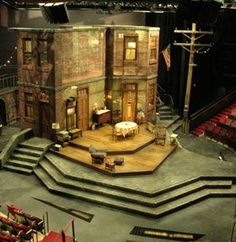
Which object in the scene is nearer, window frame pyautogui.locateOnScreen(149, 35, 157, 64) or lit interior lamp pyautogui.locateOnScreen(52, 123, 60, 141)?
lit interior lamp pyautogui.locateOnScreen(52, 123, 60, 141)

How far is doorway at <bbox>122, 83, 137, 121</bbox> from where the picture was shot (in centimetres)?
2372

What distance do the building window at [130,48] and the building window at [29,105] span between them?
618 cm

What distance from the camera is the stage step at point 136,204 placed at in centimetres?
1572

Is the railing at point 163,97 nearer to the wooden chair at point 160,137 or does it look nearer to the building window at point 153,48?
the building window at point 153,48

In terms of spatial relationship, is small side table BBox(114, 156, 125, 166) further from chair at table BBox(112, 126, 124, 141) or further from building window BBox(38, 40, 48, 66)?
building window BBox(38, 40, 48, 66)

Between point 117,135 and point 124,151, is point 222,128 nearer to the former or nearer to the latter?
point 117,135

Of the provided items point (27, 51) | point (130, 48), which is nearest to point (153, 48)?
point (130, 48)

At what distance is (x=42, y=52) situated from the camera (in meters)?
20.1

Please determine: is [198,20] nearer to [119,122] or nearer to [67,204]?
[67,204]

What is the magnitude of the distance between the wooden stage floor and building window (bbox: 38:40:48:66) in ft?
15.1

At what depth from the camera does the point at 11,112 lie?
26031 mm

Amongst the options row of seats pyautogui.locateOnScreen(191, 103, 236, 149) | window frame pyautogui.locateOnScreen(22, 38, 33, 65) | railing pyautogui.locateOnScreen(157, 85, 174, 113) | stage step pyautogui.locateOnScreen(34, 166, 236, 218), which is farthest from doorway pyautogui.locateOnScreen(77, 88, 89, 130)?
railing pyautogui.locateOnScreen(157, 85, 174, 113)

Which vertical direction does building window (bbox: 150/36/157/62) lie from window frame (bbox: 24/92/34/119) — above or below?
above

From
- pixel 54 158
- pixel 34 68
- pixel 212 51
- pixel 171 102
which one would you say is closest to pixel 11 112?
pixel 34 68
